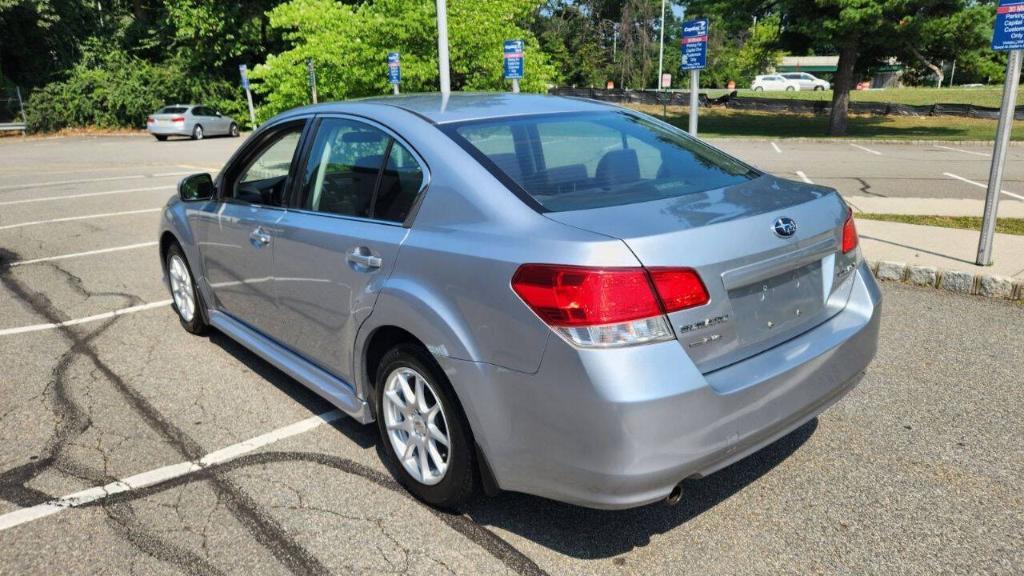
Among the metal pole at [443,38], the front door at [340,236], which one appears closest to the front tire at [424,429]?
the front door at [340,236]

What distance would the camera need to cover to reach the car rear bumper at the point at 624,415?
2.40m

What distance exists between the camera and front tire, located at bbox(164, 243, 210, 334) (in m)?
5.26

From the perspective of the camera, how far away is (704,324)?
2545mm

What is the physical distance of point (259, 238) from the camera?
405 centimetres

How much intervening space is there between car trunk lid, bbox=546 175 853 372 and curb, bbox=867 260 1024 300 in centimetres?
372

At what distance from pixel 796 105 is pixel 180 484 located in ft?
113

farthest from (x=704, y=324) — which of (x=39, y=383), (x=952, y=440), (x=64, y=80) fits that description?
(x=64, y=80)

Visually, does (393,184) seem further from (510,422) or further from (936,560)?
(936,560)

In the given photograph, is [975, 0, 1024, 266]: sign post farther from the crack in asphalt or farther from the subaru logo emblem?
the crack in asphalt

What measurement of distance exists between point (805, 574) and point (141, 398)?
3.66 m

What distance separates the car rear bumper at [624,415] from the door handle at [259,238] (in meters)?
1.67

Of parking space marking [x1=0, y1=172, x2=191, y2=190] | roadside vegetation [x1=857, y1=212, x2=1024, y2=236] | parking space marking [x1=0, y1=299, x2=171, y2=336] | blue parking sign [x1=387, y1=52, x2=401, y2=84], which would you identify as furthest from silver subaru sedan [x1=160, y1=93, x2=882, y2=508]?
parking space marking [x1=0, y1=172, x2=191, y2=190]

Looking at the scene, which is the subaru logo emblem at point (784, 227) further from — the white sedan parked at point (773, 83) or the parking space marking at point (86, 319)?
the white sedan parked at point (773, 83)

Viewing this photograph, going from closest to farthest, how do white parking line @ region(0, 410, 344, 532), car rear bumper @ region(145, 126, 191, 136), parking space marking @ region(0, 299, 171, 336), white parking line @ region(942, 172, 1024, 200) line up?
white parking line @ region(0, 410, 344, 532) < parking space marking @ region(0, 299, 171, 336) < white parking line @ region(942, 172, 1024, 200) < car rear bumper @ region(145, 126, 191, 136)
